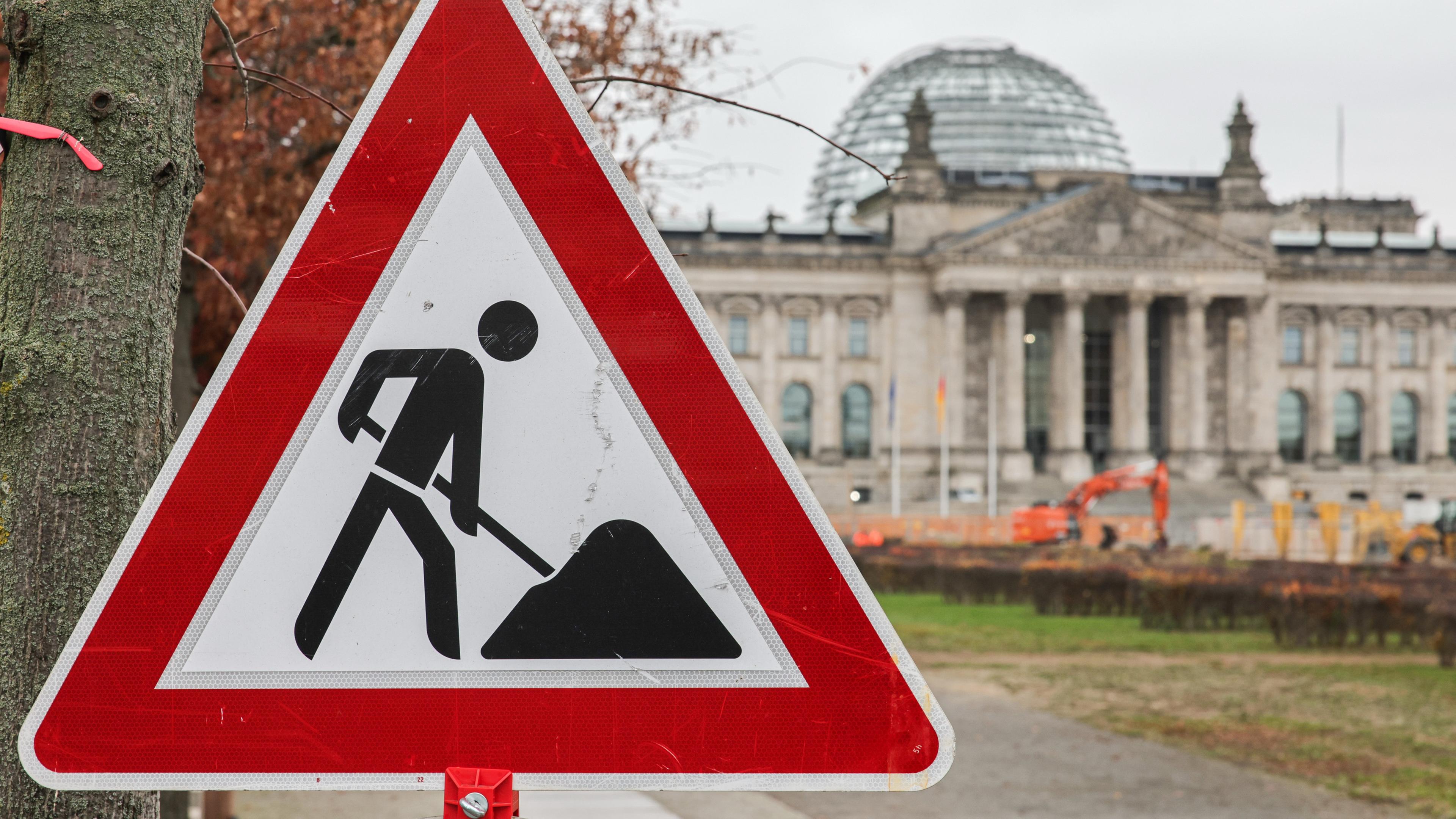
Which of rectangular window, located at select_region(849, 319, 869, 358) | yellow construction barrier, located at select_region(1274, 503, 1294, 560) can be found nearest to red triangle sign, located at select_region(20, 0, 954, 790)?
yellow construction barrier, located at select_region(1274, 503, 1294, 560)

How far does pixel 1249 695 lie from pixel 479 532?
46.4ft

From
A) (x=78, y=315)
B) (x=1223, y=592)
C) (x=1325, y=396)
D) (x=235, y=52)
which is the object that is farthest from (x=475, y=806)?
(x=1325, y=396)

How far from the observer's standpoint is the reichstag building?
70812 millimetres

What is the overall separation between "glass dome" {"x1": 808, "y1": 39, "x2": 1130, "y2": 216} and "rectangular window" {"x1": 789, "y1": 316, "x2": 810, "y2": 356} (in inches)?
748

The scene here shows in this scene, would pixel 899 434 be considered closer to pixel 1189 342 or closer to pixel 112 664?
pixel 1189 342

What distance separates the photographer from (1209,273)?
71.8 m

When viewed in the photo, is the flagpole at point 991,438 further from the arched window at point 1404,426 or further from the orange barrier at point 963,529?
the arched window at point 1404,426

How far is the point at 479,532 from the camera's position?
209cm

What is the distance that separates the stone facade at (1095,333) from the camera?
232 ft

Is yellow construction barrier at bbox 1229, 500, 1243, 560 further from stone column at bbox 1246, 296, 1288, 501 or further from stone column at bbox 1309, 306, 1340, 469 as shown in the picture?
stone column at bbox 1309, 306, 1340, 469

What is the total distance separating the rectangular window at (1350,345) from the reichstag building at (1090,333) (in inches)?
4.0

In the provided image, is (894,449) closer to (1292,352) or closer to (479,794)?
(1292,352)

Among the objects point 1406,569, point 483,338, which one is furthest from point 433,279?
point 1406,569

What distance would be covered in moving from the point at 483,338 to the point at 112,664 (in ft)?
2.31
